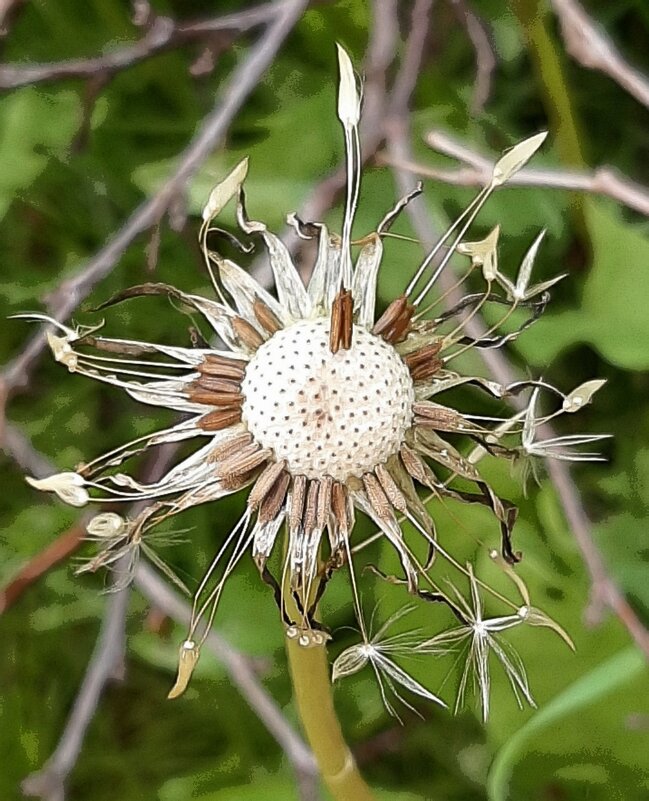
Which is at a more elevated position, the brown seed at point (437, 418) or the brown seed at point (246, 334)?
the brown seed at point (246, 334)

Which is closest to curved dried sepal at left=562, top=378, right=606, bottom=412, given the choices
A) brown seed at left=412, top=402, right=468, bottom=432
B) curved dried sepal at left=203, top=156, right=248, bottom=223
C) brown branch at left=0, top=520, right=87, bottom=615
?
brown seed at left=412, top=402, right=468, bottom=432

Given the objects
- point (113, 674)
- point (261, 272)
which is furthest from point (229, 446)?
point (113, 674)

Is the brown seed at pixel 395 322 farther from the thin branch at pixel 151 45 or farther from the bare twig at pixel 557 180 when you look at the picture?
the thin branch at pixel 151 45

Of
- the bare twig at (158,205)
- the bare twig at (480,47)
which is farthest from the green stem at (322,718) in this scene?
the bare twig at (480,47)

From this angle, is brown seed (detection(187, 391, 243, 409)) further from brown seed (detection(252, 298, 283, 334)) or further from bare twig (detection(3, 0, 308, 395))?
bare twig (detection(3, 0, 308, 395))

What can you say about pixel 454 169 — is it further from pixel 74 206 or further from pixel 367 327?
pixel 367 327

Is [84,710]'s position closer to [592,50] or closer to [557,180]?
[557,180]
